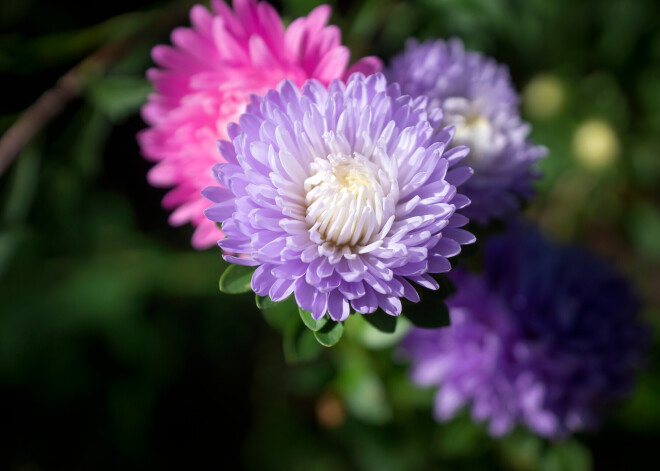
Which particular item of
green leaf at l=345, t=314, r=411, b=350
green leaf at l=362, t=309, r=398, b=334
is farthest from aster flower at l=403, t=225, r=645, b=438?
green leaf at l=362, t=309, r=398, b=334

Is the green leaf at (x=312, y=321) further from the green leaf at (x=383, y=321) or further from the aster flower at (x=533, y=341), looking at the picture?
the aster flower at (x=533, y=341)

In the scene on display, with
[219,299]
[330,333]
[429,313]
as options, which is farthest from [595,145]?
[330,333]

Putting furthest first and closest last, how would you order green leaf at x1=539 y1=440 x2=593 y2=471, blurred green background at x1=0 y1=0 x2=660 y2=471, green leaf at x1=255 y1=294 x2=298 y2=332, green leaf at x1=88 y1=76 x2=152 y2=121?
blurred green background at x1=0 y1=0 x2=660 y2=471
green leaf at x1=539 y1=440 x2=593 y2=471
green leaf at x1=88 y1=76 x2=152 y2=121
green leaf at x1=255 y1=294 x2=298 y2=332

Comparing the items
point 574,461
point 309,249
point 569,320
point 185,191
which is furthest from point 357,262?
point 574,461

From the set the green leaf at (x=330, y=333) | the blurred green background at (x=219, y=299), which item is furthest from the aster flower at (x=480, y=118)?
the blurred green background at (x=219, y=299)

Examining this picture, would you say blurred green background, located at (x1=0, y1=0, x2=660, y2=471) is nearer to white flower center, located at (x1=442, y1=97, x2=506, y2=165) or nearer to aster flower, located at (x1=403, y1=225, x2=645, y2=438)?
aster flower, located at (x1=403, y1=225, x2=645, y2=438)

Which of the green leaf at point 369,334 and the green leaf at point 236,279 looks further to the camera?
the green leaf at point 369,334
